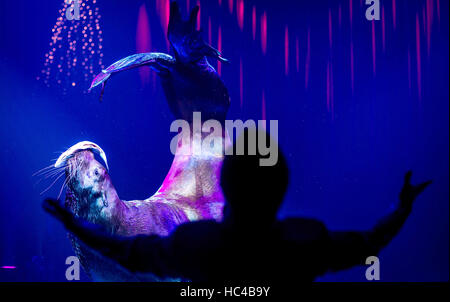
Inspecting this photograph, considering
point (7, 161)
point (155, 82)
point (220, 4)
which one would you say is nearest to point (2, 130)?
point (7, 161)

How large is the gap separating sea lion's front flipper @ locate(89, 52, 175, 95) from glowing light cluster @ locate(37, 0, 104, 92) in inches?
238

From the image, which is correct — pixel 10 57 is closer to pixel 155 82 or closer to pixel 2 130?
pixel 2 130

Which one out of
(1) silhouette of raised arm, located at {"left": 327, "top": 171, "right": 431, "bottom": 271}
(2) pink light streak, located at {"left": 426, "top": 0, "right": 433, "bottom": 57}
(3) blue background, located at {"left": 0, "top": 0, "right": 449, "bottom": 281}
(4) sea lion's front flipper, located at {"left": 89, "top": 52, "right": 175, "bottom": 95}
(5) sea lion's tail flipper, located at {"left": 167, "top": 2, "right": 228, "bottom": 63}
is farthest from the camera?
(2) pink light streak, located at {"left": 426, "top": 0, "right": 433, "bottom": 57}

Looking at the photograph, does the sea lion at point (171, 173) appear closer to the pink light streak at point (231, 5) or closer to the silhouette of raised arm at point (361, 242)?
the silhouette of raised arm at point (361, 242)

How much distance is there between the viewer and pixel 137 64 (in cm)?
302

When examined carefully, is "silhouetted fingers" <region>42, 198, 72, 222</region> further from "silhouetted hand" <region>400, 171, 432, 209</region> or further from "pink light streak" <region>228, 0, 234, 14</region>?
"pink light streak" <region>228, 0, 234, 14</region>

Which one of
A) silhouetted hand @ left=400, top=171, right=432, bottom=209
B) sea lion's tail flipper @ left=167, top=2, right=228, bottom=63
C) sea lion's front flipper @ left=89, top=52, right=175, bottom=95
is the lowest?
silhouetted hand @ left=400, top=171, right=432, bottom=209

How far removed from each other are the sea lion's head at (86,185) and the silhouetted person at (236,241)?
50.2 inches

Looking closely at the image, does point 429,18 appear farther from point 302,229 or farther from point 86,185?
point 302,229

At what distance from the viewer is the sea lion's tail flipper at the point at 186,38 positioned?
312cm

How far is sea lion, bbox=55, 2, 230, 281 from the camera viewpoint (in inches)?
91.0

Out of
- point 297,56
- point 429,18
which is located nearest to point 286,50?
point 297,56

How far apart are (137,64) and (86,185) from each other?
1.18m

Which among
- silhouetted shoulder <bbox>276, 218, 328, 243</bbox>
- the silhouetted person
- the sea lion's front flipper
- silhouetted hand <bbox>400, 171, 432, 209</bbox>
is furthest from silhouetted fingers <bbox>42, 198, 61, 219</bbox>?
the sea lion's front flipper
